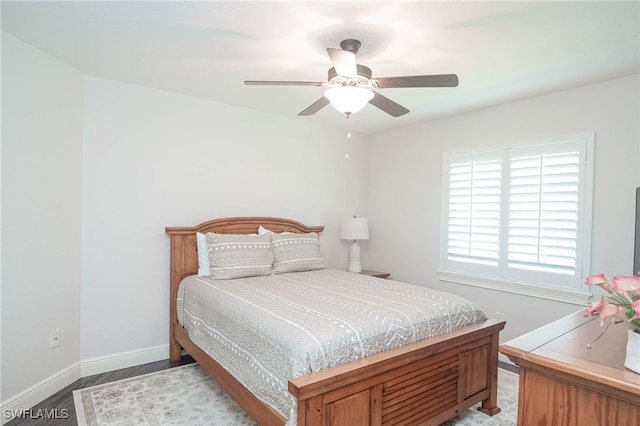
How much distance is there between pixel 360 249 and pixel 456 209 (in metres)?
Result: 1.41

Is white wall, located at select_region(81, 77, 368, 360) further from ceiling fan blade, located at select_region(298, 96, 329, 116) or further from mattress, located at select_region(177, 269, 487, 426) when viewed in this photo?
ceiling fan blade, located at select_region(298, 96, 329, 116)

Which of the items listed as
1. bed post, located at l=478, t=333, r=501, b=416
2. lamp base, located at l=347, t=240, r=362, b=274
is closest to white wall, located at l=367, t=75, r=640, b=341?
lamp base, located at l=347, t=240, r=362, b=274

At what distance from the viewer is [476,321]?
2.47 metres

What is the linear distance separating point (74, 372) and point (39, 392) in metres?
0.34

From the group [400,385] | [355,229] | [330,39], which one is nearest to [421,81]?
[330,39]

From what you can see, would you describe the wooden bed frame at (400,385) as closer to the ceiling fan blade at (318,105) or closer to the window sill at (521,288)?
the window sill at (521,288)

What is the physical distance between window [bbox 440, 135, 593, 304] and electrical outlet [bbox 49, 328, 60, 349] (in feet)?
11.8

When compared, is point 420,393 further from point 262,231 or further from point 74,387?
point 74,387

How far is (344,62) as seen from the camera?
1872 mm

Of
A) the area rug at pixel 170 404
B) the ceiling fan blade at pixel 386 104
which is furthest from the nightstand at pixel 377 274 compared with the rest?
the ceiling fan blade at pixel 386 104

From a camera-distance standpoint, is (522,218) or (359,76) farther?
(522,218)

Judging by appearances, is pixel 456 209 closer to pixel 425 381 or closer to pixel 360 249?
pixel 360 249

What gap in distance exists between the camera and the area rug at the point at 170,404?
2.29m

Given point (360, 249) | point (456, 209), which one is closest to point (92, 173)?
point (360, 249)
